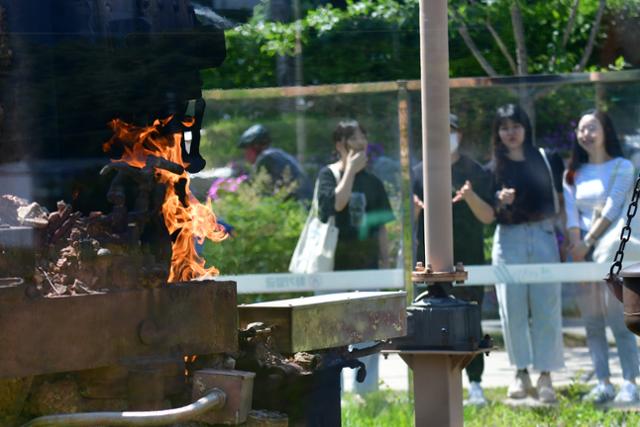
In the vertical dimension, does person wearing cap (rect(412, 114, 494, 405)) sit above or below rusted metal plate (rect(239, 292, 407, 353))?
above

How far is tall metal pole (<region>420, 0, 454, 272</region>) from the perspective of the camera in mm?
5910

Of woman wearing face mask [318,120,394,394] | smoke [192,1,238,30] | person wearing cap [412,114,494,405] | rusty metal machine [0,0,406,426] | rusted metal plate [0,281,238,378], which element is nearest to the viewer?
rusted metal plate [0,281,238,378]

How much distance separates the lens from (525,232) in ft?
30.6

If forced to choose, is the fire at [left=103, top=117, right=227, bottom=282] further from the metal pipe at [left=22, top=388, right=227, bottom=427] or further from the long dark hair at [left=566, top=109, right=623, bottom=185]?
the long dark hair at [left=566, top=109, right=623, bottom=185]

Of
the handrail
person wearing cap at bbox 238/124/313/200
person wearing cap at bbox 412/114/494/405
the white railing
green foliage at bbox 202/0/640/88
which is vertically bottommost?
the white railing

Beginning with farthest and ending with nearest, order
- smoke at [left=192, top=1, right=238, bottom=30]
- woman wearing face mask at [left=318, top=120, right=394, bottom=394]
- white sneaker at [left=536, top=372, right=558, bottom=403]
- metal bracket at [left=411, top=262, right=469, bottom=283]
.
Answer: woman wearing face mask at [left=318, top=120, right=394, bottom=394] → white sneaker at [left=536, top=372, right=558, bottom=403] → metal bracket at [left=411, top=262, right=469, bottom=283] → smoke at [left=192, top=1, right=238, bottom=30]

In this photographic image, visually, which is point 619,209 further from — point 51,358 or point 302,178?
point 51,358

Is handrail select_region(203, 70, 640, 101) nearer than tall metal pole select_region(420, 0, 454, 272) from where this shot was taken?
No

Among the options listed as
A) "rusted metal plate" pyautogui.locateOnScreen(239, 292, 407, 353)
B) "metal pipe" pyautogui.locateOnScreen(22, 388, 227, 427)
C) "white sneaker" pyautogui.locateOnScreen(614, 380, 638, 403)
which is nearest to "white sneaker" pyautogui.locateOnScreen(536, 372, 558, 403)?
"white sneaker" pyautogui.locateOnScreen(614, 380, 638, 403)

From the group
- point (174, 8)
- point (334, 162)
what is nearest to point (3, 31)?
point (174, 8)

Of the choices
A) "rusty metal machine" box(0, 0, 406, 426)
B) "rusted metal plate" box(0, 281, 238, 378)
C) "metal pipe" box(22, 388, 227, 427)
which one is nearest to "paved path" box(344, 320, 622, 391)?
"rusty metal machine" box(0, 0, 406, 426)

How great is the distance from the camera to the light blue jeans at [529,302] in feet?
30.1

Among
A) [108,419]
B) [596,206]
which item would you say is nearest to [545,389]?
[596,206]

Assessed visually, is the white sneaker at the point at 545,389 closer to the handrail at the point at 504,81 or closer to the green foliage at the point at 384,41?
the handrail at the point at 504,81
